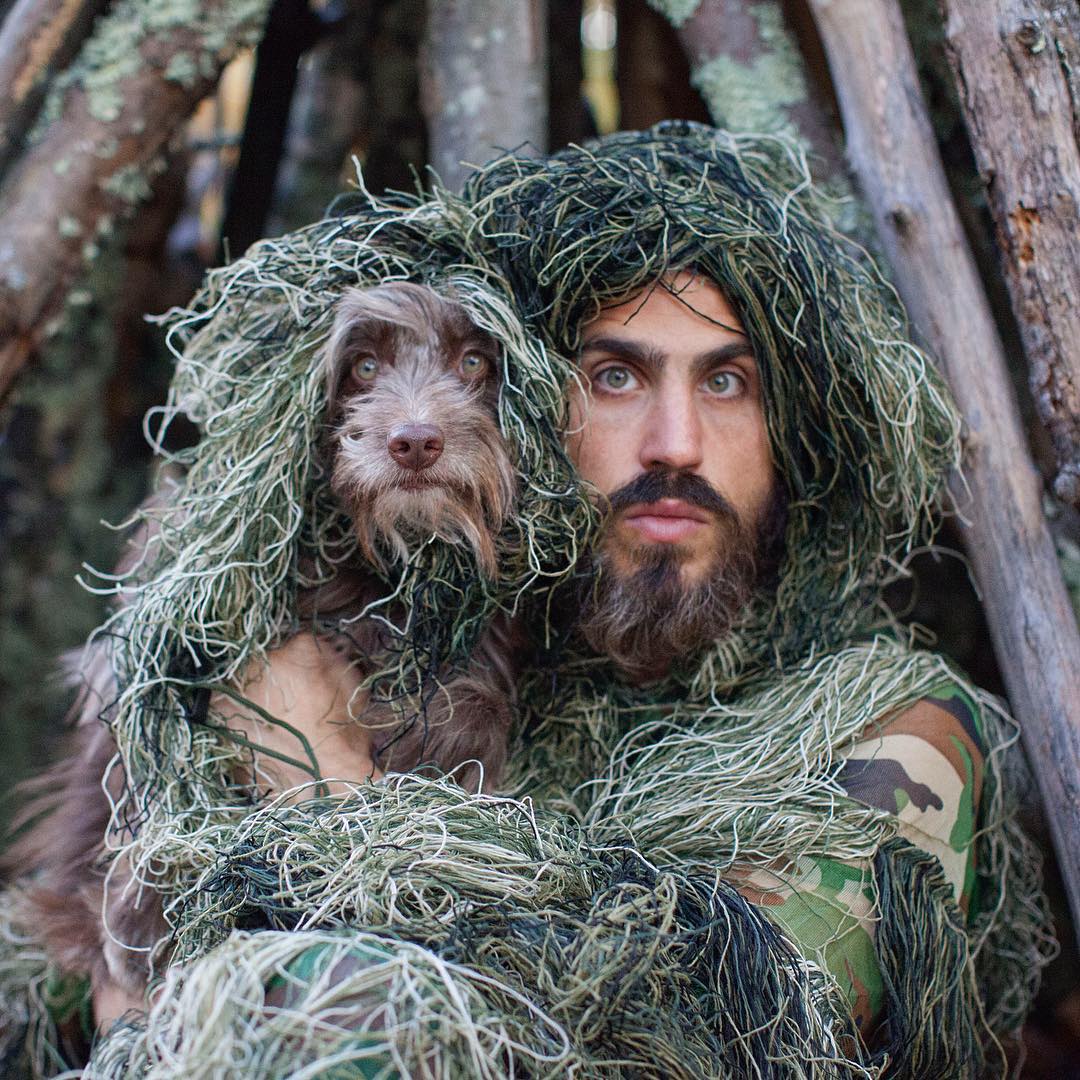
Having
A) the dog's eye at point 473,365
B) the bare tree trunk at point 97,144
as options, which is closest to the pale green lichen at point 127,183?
the bare tree trunk at point 97,144

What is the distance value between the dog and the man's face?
0.16 metres

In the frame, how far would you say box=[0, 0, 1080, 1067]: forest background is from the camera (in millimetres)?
1830

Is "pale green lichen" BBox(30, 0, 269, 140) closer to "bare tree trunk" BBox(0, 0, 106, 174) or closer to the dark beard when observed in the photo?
"bare tree trunk" BBox(0, 0, 106, 174)

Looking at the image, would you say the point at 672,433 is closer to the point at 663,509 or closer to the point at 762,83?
the point at 663,509

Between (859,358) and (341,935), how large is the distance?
3.13 feet

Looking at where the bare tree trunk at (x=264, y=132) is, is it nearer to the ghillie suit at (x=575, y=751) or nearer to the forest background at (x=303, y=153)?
the forest background at (x=303, y=153)

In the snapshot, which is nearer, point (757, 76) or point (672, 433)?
point (672, 433)

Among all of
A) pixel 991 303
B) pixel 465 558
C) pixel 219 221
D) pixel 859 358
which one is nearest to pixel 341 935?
pixel 465 558

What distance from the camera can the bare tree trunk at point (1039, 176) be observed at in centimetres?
154

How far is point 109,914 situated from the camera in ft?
4.92

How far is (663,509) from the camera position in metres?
1.55

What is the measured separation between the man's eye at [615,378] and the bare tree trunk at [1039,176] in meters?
0.53

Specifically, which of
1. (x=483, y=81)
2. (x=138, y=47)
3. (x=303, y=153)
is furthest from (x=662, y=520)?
(x=303, y=153)

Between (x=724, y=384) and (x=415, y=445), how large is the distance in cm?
47
